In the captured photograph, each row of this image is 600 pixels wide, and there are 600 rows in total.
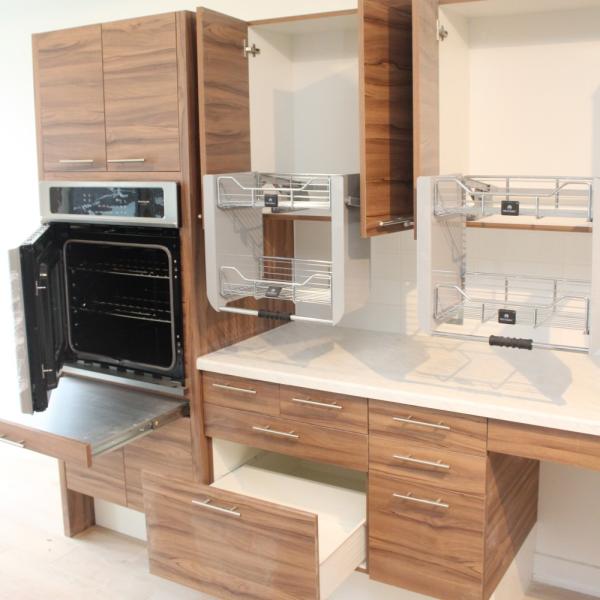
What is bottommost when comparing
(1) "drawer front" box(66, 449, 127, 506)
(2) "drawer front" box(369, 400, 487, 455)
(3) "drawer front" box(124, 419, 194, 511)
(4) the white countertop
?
(1) "drawer front" box(66, 449, 127, 506)

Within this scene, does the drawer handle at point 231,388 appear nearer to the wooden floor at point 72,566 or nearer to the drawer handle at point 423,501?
the drawer handle at point 423,501

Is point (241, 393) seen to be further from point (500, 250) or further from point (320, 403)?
point (500, 250)

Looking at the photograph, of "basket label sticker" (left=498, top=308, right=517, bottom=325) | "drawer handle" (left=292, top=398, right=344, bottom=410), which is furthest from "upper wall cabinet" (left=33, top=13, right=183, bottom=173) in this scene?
"basket label sticker" (left=498, top=308, right=517, bottom=325)

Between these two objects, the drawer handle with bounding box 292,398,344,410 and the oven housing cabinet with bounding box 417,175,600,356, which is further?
the drawer handle with bounding box 292,398,344,410

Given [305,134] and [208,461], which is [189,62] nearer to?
[305,134]

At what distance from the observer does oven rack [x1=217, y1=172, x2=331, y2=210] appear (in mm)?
2342

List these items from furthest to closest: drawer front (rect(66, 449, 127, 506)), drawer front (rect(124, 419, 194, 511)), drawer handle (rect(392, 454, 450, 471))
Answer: drawer front (rect(66, 449, 127, 506)) → drawer front (rect(124, 419, 194, 511)) → drawer handle (rect(392, 454, 450, 471))

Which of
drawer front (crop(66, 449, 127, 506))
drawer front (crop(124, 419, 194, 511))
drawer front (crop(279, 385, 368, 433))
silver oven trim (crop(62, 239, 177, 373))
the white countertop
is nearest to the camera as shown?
the white countertop

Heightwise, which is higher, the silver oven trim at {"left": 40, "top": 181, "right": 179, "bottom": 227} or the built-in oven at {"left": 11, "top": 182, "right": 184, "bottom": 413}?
the silver oven trim at {"left": 40, "top": 181, "right": 179, "bottom": 227}

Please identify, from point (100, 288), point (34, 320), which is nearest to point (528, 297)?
point (100, 288)

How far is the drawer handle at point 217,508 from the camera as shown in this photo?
2123mm

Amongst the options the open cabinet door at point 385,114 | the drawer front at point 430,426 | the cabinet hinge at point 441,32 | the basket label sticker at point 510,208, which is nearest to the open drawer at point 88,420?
the drawer front at point 430,426

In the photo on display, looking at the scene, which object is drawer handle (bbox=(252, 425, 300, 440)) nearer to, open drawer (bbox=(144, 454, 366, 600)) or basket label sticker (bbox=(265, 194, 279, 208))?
open drawer (bbox=(144, 454, 366, 600))

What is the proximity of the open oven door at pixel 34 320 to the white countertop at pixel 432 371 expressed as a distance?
509 millimetres
